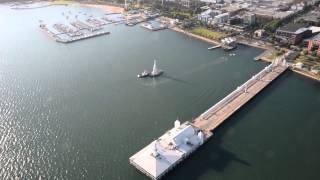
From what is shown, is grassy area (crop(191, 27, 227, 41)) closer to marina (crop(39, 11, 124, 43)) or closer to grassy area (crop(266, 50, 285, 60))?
grassy area (crop(266, 50, 285, 60))

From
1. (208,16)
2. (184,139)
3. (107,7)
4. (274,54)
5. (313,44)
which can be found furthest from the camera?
(107,7)

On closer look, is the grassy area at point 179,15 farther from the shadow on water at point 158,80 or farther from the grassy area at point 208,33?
the shadow on water at point 158,80

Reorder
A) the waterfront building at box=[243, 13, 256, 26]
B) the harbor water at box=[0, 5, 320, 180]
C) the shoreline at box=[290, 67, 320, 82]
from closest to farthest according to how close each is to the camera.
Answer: the harbor water at box=[0, 5, 320, 180]
the shoreline at box=[290, 67, 320, 82]
the waterfront building at box=[243, 13, 256, 26]

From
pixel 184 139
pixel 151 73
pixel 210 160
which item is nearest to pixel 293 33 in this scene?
pixel 151 73

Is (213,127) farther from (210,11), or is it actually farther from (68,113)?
(210,11)

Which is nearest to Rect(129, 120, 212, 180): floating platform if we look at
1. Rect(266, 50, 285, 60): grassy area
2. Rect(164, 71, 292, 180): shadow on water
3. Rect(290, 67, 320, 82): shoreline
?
Rect(164, 71, 292, 180): shadow on water

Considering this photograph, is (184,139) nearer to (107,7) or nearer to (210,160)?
(210,160)

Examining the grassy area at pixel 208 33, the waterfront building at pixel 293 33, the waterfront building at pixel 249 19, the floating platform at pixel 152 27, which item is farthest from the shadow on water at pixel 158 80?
the waterfront building at pixel 249 19
